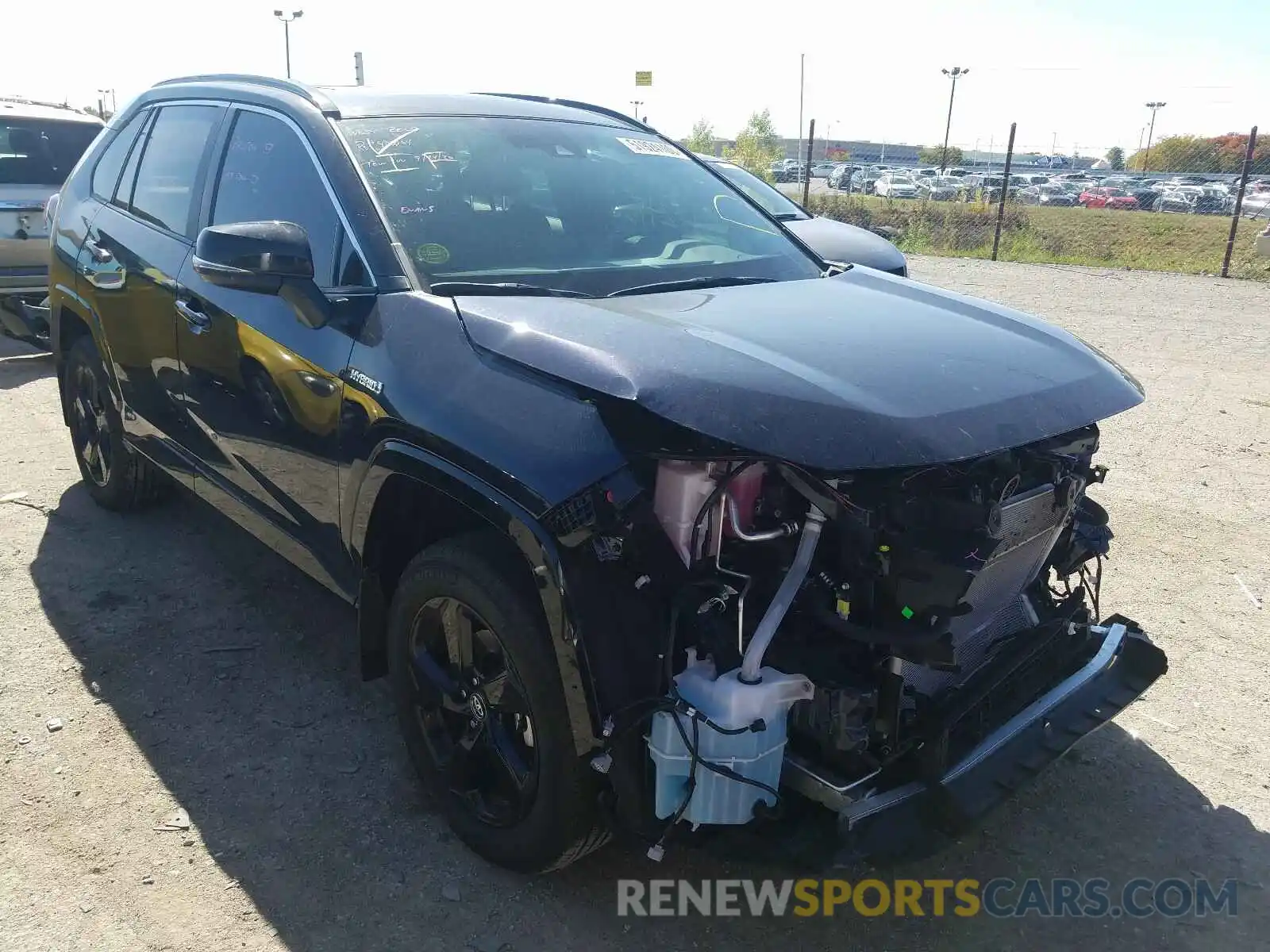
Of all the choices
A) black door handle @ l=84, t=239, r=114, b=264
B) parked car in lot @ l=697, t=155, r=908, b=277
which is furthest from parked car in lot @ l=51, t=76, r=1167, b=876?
parked car in lot @ l=697, t=155, r=908, b=277

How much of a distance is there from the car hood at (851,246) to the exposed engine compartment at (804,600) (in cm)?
412

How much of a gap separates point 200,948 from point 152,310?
239cm

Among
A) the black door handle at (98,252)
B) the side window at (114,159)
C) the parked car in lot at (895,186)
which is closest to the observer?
the black door handle at (98,252)

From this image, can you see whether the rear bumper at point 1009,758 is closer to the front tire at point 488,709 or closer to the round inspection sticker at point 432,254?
the front tire at point 488,709

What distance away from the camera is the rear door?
12.3ft

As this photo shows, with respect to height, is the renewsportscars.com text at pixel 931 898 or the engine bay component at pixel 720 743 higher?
the engine bay component at pixel 720 743

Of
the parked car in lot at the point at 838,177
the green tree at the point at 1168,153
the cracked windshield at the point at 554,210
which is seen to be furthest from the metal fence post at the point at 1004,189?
the green tree at the point at 1168,153

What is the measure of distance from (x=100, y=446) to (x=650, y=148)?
310 cm

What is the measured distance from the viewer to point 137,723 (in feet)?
11.0

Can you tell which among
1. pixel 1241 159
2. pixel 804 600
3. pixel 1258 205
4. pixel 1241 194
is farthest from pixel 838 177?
pixel 804 600

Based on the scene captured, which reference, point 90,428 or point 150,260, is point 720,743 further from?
point 90,428

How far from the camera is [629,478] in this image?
2143mm

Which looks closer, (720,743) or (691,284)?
(720,743)

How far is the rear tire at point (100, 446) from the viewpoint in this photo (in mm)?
4708
